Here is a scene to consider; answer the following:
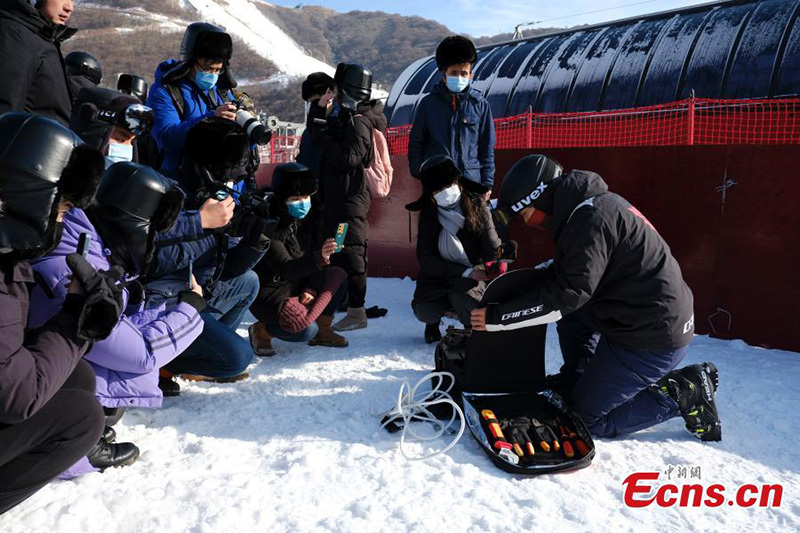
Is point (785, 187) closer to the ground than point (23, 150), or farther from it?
closer to the ground

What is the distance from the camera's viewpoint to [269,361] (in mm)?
3900

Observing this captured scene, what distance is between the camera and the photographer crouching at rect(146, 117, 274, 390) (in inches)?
118

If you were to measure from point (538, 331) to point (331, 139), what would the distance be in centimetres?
231

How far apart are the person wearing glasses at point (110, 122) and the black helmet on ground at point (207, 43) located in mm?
901

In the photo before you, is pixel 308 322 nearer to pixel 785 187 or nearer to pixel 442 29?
pixel 785 187

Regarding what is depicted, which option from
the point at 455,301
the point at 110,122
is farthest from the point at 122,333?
the point at 455,301

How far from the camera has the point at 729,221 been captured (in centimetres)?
426

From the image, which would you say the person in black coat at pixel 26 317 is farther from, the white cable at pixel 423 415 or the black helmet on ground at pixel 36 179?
the white cable at pixel 423 415

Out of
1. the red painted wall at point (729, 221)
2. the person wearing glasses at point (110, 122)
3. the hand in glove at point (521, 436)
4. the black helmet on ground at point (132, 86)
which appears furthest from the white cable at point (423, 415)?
the black helmet on ground at point (132, 86)

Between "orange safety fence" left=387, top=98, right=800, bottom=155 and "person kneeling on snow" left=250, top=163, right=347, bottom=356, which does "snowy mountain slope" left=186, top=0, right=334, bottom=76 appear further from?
"person kneeling on snow" left=250, top=163, right=347, bottom=356

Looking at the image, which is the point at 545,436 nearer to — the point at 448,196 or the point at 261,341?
the point at 448,196

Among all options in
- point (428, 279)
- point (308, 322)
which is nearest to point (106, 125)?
point (308, 322)

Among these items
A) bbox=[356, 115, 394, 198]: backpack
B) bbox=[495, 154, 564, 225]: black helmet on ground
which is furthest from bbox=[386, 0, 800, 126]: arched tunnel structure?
bbox=[495, 154, 564, 225]: black helmet on ground

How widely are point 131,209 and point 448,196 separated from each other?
7.01ft
